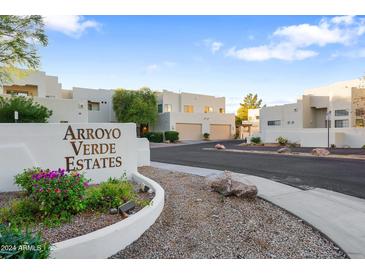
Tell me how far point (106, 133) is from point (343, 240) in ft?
18.2

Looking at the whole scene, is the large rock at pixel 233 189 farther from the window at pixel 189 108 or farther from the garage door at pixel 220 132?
the garage door at pixel 220 132

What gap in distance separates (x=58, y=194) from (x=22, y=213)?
668mm

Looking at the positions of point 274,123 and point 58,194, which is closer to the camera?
point 58,194

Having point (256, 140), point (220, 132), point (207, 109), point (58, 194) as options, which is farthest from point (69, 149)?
point (207, 109)

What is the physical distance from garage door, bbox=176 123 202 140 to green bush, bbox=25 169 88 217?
35954mm

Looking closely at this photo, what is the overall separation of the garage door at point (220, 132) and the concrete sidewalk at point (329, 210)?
1444 inches

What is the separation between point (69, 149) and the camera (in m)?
6.56

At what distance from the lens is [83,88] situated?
36094mm

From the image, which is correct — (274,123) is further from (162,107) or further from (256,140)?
(162,107)

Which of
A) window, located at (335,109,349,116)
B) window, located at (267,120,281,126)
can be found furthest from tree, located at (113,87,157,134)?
window, located at (335,109,349,116)

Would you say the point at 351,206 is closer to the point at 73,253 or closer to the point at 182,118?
the point at 73,253

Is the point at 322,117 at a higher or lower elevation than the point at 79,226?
higher

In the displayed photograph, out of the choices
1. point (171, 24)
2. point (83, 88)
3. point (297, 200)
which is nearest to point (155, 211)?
point (297, 200)

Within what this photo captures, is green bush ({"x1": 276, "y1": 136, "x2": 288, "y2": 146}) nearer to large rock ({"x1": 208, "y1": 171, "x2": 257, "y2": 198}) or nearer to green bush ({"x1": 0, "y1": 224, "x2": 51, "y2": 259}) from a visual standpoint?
large rock ({"x1": 208, "y1": 171, "x2": 257, "y2": 198})
